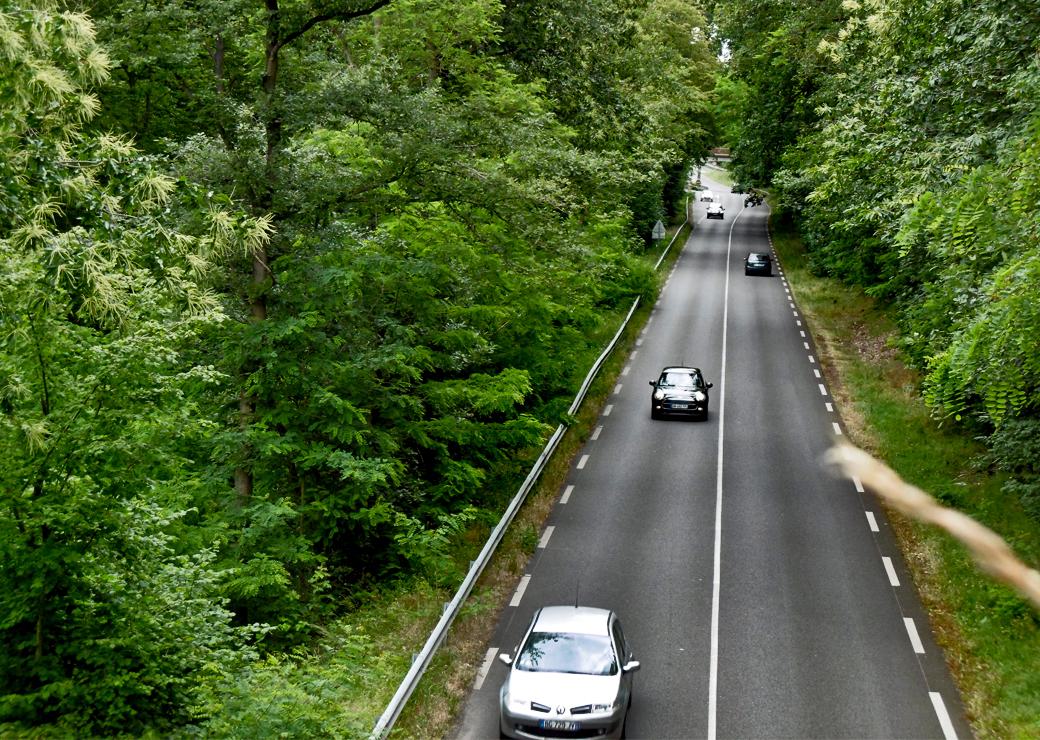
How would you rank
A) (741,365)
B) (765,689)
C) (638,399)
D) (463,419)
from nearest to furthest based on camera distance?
(765,689) → (463,419) → (638,399) → (741,365)

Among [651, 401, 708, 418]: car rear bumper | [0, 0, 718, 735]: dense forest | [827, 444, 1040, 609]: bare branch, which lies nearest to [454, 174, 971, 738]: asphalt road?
[651, 401, 708, 418]: car rear bumper

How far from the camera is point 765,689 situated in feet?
44.6

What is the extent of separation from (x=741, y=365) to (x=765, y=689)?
942 inches

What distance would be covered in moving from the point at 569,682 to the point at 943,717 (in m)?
5.25

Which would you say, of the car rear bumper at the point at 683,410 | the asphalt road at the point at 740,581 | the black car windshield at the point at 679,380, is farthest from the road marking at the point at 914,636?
the black car windshield at the point at 679,380

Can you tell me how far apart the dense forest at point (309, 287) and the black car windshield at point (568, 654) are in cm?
330

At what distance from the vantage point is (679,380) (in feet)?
98.3

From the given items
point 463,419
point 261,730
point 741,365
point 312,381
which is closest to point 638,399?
point 741,365

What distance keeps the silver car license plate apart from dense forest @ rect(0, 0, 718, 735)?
12.1 ft

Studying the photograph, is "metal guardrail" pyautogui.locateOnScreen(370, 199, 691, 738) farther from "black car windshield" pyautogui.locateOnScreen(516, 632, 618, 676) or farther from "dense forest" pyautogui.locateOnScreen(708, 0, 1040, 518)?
"dense forest" pyautogui.locateOnScreen(708, 0, 1040, 518)

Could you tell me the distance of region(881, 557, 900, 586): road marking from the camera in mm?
17691

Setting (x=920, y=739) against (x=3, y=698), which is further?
(x=920, y=739)

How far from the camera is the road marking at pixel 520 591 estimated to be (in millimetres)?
16734

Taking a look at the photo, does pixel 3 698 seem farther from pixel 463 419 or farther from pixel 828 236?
pixel 828 236
